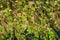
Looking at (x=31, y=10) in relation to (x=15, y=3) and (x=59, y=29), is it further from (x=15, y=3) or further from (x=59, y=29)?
(x=59, y=29)

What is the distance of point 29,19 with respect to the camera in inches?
280

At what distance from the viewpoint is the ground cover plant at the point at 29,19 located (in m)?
6.47

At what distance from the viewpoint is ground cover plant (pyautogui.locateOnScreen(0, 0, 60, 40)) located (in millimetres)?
6469

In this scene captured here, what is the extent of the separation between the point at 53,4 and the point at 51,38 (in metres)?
1.63

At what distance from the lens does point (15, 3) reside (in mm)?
7531

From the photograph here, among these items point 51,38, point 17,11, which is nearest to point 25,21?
point 17,11

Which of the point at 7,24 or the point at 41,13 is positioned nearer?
the point at 7,24

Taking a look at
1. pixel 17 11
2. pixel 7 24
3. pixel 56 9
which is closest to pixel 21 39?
pixel 7 24

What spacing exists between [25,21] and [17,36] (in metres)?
0.76

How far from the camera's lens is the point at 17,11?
731cm

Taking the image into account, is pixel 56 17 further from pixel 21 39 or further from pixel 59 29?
pixel 21 39

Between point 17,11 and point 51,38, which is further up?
point 17,11

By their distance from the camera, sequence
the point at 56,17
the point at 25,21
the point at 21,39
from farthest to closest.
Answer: the point at 56,17 < the point at 25,21 < the point at 21,39

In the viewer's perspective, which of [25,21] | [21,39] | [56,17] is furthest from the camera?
[56,17]
